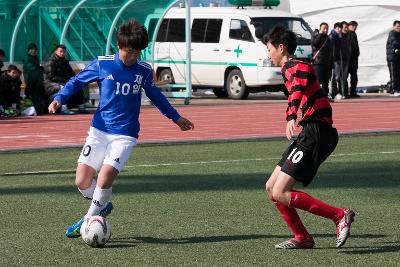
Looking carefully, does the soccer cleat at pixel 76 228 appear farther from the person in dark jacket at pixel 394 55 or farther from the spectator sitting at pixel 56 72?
the person in dark jacket at pixel 394 55

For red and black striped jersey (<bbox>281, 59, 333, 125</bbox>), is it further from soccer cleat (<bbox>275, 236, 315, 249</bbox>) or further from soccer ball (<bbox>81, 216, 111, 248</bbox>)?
soccer ball (<bbox>81, 216, 111, 248</bbox>)

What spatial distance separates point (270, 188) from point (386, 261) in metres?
1.13

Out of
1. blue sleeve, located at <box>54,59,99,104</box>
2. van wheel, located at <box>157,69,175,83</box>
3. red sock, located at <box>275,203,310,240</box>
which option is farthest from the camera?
van wheel, located at <box>157,69,175,83</box>

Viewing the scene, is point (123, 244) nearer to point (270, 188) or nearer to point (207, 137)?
point (270, 188)

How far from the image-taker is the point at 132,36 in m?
9.15

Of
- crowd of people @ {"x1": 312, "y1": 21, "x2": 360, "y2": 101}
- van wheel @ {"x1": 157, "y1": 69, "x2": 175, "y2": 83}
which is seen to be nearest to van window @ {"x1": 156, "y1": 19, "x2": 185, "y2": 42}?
van wheel @ {"x1": 157, "y1": 69, "x2": 175, "y2": 83}

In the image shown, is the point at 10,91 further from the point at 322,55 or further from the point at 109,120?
the point at 109,120

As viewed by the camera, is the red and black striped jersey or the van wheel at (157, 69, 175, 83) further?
the van wheel at (157, 69, 175, 83)

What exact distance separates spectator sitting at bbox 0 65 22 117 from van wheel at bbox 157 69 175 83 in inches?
299

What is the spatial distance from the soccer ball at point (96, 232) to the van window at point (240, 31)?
22.3m

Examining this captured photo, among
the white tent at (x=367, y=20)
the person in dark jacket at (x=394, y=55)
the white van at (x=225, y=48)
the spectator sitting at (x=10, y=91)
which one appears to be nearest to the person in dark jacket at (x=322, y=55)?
the white van at (x=225, y=48)

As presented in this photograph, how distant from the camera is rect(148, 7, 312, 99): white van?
30875 mm

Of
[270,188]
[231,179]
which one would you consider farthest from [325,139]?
[231,179]

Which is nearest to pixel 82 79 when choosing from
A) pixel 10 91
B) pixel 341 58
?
pixel 10 91
